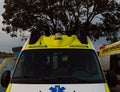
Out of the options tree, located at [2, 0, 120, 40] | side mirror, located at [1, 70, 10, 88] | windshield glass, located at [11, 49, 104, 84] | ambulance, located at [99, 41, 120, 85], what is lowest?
tree, located at [2, 0, 120, 40]

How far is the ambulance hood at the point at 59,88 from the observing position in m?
8.20

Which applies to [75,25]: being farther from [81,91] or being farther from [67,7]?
[81,91]

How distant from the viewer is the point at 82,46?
9.59 meters

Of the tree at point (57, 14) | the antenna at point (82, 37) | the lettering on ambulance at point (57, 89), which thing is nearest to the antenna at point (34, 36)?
the antenna at point (82, 37)

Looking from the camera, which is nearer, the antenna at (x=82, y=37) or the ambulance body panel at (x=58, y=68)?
the ambulance body panel at (x=58, y=68)

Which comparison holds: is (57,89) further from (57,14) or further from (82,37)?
(57,14)

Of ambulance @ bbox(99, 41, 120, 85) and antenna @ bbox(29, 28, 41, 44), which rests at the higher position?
antenna @ bbox(29, 28, 41, 44)

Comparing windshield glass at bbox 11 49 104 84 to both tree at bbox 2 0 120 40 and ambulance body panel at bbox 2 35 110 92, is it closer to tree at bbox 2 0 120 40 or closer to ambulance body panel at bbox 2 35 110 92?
ambulance body panel at bbox 2 35 110 92

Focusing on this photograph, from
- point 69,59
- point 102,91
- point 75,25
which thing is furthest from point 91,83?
point 75,25

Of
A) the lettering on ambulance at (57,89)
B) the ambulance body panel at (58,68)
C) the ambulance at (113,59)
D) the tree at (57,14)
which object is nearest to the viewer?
the lettering on ambulance at (57,89)

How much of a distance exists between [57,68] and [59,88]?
91 cm

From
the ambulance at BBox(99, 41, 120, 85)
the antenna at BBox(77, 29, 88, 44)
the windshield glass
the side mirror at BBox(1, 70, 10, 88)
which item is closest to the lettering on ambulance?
the windshield glass

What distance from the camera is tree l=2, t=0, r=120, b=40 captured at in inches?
1746

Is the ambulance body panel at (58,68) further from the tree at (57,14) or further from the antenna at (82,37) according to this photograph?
the tree at (57,14)
